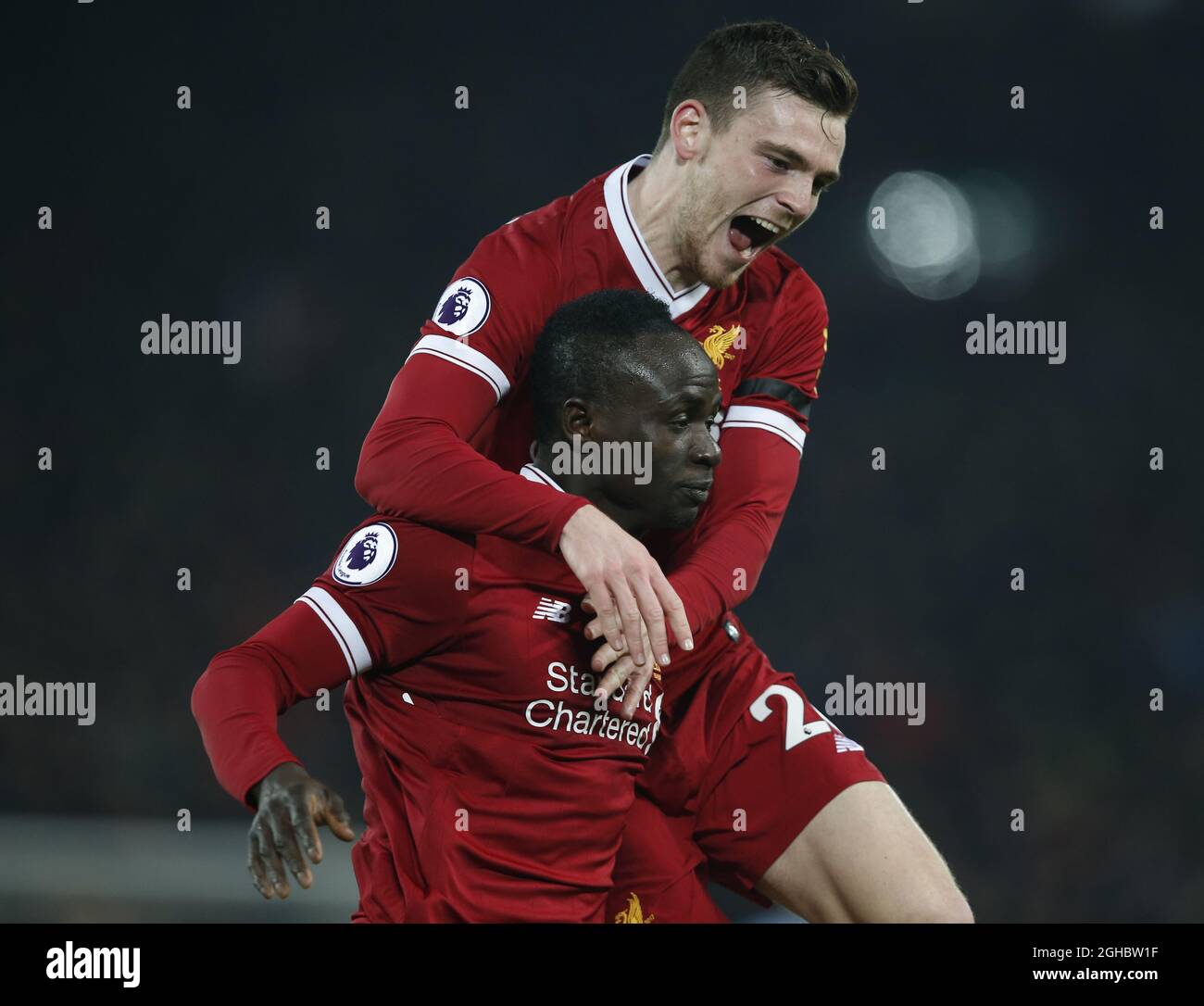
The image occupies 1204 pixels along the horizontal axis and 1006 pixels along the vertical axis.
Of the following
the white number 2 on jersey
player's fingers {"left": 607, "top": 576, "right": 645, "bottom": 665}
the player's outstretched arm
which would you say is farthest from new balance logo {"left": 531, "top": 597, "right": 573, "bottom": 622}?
the white number 2 on jersey

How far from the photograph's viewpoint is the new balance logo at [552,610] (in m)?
2.21

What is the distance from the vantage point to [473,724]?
2188mm

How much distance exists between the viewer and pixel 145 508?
4.98 m

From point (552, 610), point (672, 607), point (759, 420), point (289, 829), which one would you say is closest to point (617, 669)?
point (672, 607)

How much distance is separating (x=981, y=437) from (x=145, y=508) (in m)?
2.91

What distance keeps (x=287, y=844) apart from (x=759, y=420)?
1224 millimetres

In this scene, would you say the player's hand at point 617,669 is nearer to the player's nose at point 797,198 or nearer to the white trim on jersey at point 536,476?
the white trim on jersey at point 536,476

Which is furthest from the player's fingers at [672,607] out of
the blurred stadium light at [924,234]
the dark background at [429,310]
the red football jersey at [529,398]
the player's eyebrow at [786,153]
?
the blurred stadium light at [924,234]

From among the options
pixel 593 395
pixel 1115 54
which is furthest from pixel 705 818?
pixel 1115 54

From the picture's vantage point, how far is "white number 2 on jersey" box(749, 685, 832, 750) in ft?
8.20

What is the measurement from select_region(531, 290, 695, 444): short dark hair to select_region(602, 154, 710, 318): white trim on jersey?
0.13 metres

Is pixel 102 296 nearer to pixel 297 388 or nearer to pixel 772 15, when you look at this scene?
pixel 297 388

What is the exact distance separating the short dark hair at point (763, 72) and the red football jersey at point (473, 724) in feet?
2.89

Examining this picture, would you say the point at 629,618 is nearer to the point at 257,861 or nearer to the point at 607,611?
the point at 607,611
